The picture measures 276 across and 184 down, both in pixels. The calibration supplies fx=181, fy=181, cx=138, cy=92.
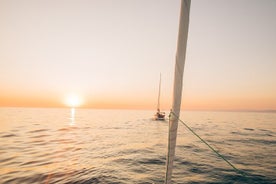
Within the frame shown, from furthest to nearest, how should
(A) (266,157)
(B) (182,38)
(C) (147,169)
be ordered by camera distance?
(A) (266,157)
(C) (147,169)
(B) (182,38)

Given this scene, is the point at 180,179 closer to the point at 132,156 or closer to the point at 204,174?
the point at 204,174

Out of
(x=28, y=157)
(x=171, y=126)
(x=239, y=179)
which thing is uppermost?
(x=171, y=126)

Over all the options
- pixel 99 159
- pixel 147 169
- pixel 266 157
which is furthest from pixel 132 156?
pixel 266 157

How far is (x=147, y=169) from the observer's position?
57.9ft

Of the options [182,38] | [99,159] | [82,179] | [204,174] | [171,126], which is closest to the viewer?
[182,38]

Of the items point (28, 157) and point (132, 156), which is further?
point (132, 156)

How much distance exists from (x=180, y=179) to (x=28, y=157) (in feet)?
57.6

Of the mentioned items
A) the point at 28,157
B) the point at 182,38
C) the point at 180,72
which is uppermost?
the point at 182,38

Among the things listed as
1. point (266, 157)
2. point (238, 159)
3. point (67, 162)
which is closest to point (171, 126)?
point (67, 162)

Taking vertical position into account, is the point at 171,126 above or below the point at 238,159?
above

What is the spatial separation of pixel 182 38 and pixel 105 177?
14637 millimetres

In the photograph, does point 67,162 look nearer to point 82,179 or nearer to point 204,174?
point 82,179

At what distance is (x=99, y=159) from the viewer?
21.3m

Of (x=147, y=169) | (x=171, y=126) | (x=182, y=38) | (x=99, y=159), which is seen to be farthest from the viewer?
(x=99, y=159)
